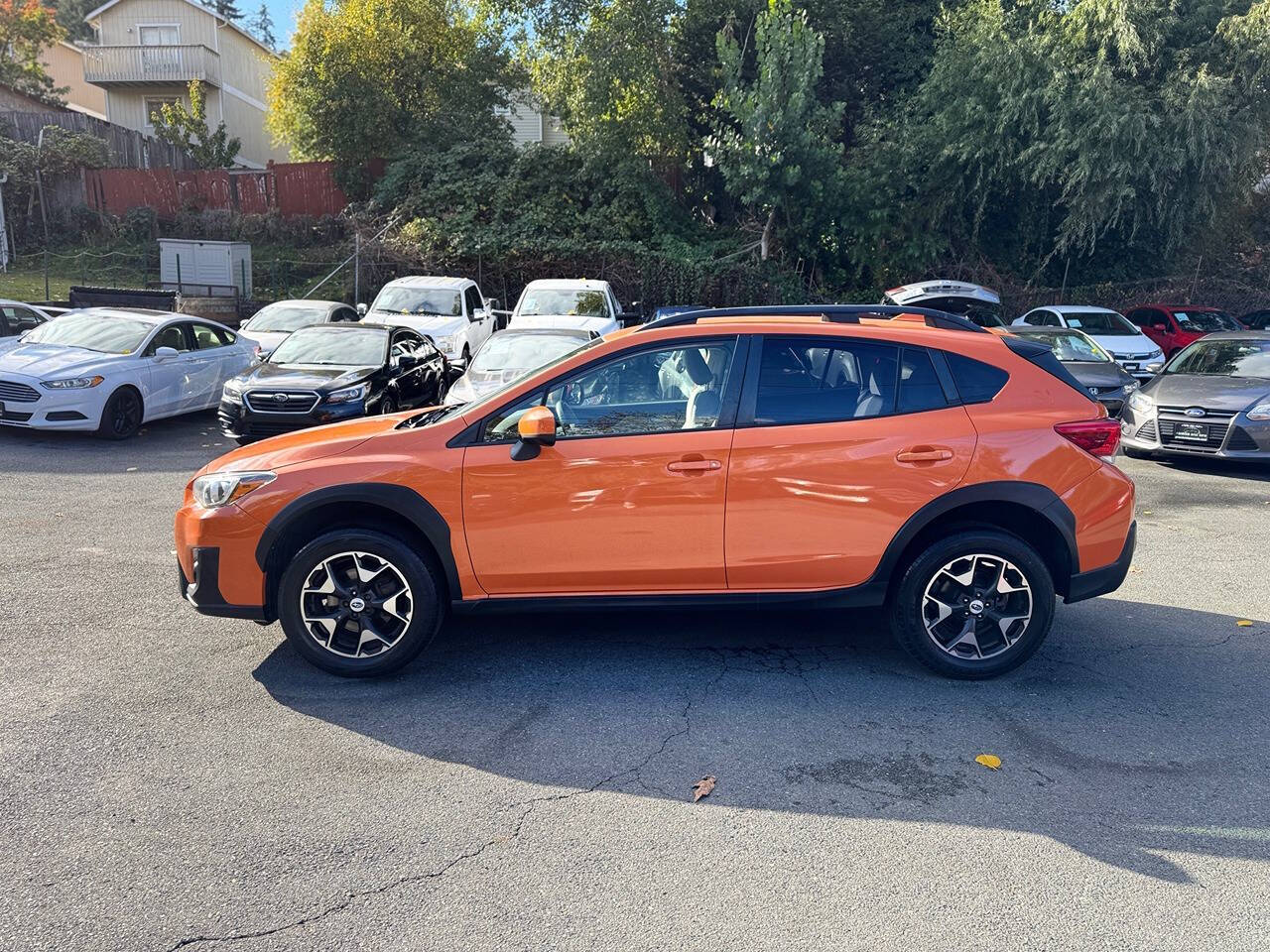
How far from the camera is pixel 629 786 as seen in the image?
406cm

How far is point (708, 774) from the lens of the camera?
414 cm

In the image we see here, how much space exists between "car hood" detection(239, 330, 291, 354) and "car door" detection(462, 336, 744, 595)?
11.2 meters

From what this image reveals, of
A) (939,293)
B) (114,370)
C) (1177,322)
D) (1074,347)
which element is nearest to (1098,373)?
(1074,347)

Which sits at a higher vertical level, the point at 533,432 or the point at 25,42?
the point at 25,42

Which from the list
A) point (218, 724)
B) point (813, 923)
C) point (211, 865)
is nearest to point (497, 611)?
point (218, 724)

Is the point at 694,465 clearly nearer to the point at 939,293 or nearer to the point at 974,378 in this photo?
the point at 974,378

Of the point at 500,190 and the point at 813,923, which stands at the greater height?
the point at 500,190

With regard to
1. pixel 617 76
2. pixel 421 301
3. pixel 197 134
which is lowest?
pixel 421 301

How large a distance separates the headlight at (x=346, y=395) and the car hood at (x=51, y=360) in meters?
2.88

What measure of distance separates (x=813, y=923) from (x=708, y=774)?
986 millimetres

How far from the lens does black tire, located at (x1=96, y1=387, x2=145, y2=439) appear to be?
37.9 feet

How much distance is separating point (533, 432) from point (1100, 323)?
1697cm

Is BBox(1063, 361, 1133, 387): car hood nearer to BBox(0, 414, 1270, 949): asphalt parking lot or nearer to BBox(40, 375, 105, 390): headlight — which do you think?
BBox(0, 414, 1270, 949): asphalt parking lot

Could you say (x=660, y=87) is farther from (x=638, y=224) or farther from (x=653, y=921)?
(x=653, y=921)
